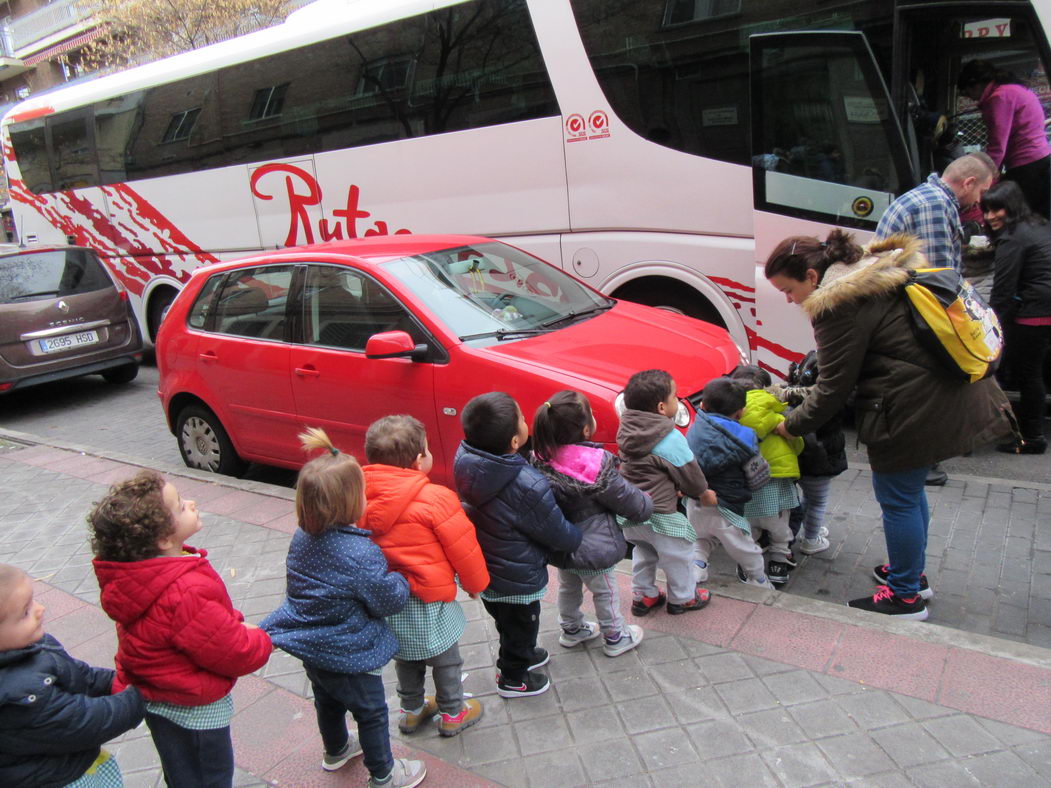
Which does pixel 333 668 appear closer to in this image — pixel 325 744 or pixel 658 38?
pixel 325 744

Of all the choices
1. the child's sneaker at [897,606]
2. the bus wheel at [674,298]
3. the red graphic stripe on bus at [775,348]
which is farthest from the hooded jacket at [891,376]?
the bus wheel at [674,298]

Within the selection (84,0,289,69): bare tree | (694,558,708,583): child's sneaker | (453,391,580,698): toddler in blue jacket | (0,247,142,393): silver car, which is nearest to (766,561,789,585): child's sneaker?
(694,558,708,583): child's sneaker

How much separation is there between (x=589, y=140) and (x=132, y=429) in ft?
16.9

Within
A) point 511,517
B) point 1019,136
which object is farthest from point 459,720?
point 1019,136

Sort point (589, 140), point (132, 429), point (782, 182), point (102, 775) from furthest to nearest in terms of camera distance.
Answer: point (132, 429)
point (589, 140)
point (782, 182)
point (102, 775)

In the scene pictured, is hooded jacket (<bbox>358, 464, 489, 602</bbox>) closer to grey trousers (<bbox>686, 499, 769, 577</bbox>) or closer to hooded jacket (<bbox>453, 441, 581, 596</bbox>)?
hooded jacket (<bbox>453, 441, 581, 596</bbox>)

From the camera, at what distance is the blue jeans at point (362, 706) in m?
2.43

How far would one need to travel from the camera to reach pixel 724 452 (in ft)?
11.2

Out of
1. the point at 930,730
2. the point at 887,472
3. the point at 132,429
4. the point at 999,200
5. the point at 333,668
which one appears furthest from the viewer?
the point at 132,429

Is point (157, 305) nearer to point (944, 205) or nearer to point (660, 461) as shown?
point (660, 461)

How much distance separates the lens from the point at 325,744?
268cm

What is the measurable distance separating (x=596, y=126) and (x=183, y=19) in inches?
697

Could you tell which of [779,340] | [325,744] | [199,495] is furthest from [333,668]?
[779,340]

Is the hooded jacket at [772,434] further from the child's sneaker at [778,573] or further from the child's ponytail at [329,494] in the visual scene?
the child's ponytail at [329,494]
